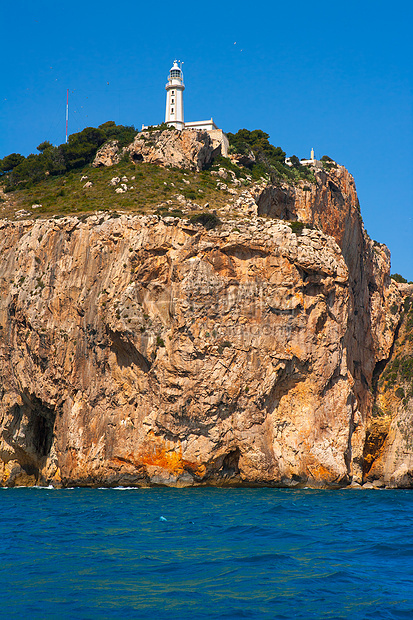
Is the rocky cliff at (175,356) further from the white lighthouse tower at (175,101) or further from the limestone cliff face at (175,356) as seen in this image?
the white lighthouse tower at (175,101)

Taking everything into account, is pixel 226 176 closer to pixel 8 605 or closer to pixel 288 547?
pixel 288 547

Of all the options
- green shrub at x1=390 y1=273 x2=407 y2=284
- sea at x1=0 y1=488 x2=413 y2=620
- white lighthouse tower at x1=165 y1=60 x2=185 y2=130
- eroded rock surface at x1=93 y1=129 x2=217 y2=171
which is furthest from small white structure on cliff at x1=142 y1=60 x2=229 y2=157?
sea at x1=0 y1=488 x2=413 y2=620

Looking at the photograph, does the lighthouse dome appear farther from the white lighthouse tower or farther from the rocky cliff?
the rocky cliff

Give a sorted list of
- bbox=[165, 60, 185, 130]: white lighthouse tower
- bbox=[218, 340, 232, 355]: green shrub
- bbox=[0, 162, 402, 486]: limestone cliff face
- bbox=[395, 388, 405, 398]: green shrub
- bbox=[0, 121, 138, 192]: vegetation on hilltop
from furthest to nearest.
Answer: bbox=[165, 60, 185, 130]: white lighthouse tower → bbox=[0, 121, 138, 192]: vegetation on hilltop → bbox=[395, 388, 405, 398]: green shrub → bbox=[218, 340, 232, 355]: green shrub → bbox=[0, 162, 402, 486]: limestone cliff face

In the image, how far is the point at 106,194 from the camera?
52.6m

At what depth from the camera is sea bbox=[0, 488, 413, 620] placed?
14.0 meters

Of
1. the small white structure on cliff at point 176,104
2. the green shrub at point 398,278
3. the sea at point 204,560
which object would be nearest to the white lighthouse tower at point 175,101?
the small white structure on cliff at point 176,104

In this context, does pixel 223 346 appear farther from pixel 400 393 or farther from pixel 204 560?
pixel 400 393

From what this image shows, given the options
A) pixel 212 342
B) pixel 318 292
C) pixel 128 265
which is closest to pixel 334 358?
pixel 318 292

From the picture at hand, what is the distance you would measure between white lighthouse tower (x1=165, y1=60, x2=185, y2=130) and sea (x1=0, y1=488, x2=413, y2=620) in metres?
50.1

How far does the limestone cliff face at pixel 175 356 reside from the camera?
129ft

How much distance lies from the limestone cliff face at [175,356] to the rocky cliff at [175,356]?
0.27 ft

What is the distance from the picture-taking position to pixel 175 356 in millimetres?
39688

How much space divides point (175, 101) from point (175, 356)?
4074 centimetres
